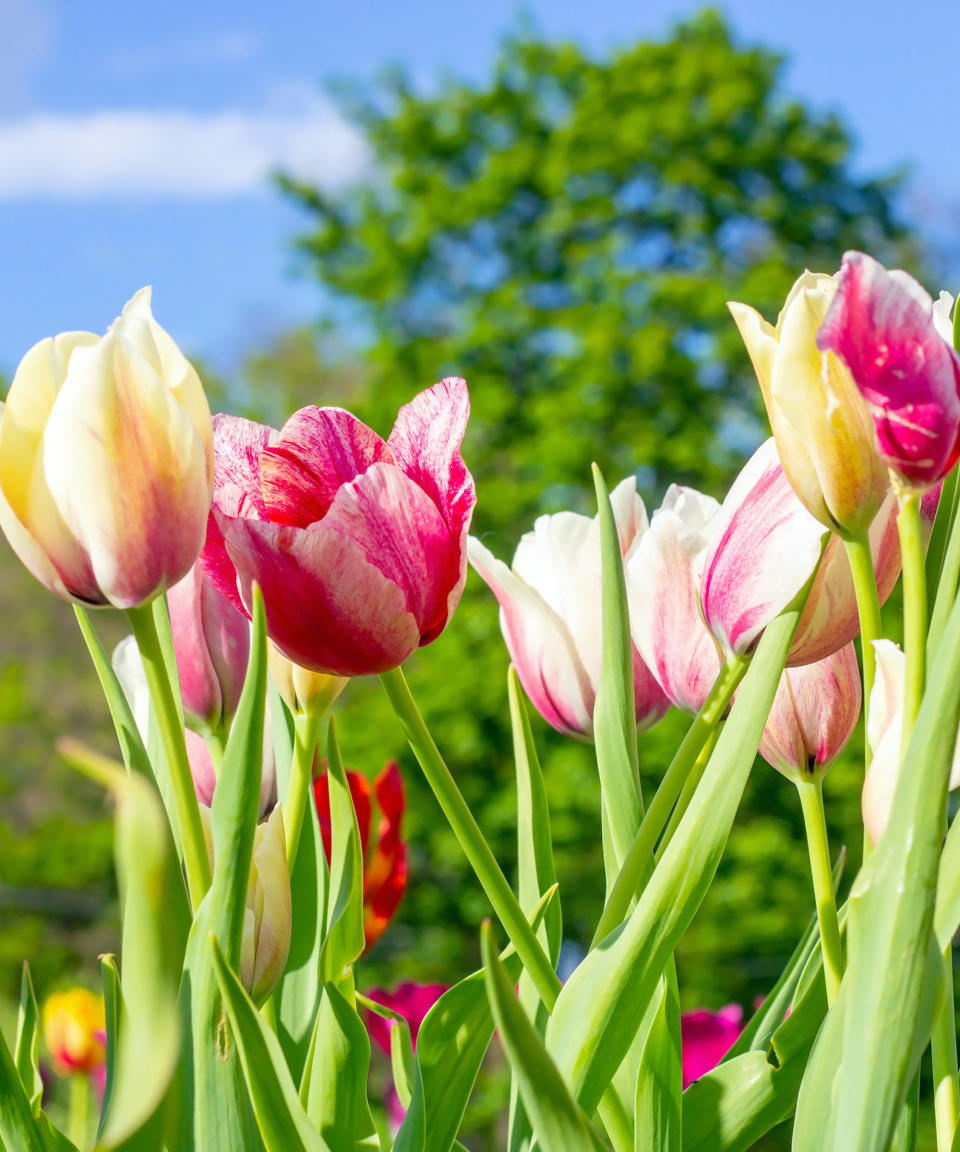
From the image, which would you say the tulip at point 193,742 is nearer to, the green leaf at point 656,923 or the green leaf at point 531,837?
the green leaf at point 531,837

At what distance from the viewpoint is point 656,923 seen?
13.2 inches

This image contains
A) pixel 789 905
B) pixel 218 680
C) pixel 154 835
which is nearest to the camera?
pixel 154 835

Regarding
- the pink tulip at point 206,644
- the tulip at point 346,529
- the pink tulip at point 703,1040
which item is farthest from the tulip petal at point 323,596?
the pink tulip at point 703,1040

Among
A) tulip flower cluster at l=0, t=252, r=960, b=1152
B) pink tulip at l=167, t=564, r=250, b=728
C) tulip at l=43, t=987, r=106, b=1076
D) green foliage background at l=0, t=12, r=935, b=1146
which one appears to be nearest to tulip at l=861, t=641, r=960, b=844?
tulip flower cluster at l=0, t=252, r=960, b=1152

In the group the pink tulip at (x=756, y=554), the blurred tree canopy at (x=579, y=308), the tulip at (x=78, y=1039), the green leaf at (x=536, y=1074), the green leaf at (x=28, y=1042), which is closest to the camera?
the green leaf at (x=536, y=1074)

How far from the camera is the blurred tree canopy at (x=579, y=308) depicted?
7.29 meters

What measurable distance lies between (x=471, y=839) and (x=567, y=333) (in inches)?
298

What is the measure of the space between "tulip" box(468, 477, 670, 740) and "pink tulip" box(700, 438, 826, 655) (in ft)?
→ 0.31

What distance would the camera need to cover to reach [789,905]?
706 cm

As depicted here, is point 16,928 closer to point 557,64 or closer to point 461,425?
point 557,64

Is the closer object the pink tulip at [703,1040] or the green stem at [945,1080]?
the green stem at [945,1080]

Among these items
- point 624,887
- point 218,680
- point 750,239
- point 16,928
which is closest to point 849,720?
point 624,887

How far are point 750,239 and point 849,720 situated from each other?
8.24 m

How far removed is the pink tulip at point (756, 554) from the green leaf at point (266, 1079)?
0.17 m
